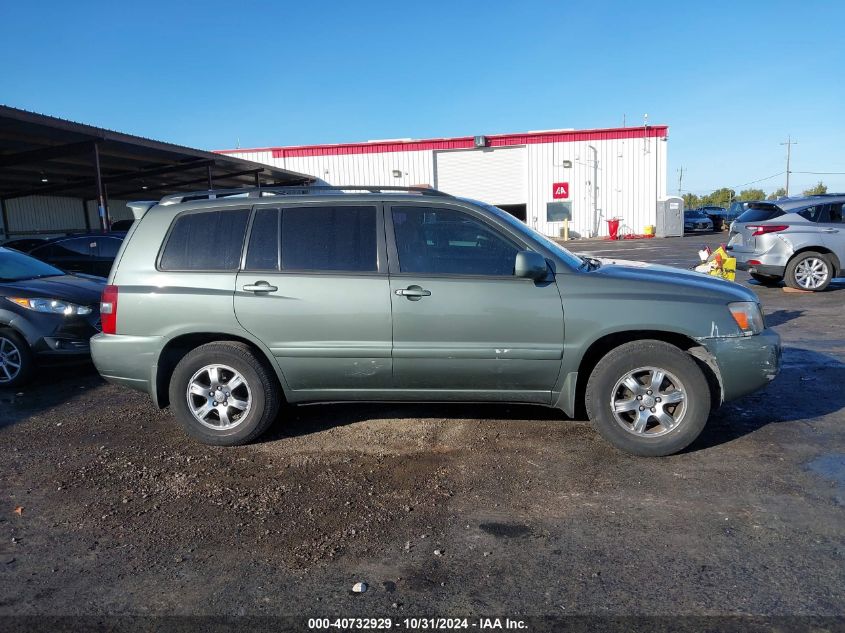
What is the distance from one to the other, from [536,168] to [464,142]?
4400 millimetres

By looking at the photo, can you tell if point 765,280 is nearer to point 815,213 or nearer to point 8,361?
point 815,213

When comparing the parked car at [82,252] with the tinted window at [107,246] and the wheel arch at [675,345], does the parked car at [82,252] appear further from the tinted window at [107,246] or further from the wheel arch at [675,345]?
the wheel arch at [675,345]

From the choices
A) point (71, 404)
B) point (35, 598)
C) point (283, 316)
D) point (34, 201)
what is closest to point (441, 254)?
point (283, 316)

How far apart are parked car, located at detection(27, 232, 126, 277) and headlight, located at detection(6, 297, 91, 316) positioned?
17.6ft

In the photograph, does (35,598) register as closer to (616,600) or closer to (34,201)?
(616,600)

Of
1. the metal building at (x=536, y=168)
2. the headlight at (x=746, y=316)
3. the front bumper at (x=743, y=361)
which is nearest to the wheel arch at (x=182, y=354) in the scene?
the front bumper at (x=743, y=361)

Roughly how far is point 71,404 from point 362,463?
3293 millimetres

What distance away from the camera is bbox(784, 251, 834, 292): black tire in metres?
10.8

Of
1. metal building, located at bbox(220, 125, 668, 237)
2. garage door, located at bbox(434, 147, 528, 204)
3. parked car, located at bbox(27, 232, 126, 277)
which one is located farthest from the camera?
garage door, located at bbox(434, 147, 528, 204)

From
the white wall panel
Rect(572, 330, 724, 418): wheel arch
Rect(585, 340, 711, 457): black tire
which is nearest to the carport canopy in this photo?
the white wall panel

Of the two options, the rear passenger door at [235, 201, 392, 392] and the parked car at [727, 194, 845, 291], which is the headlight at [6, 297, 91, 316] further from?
the parked car at [727, 194, 845, 291]

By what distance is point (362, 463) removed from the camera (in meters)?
4.07

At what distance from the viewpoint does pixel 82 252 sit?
11.4m

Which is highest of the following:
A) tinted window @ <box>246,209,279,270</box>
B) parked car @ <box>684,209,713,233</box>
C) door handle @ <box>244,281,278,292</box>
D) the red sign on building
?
the red sign on building
